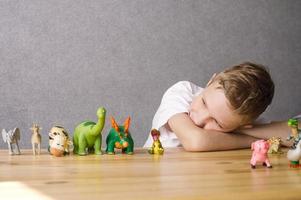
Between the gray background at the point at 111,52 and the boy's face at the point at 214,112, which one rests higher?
the gray background at the point at 111,52

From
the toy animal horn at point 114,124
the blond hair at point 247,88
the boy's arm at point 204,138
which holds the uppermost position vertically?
the blond hair at point 247,88

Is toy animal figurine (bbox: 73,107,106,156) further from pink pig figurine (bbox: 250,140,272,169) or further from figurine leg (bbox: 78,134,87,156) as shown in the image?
pink pig figurine (bbox: 250,140,272,169)

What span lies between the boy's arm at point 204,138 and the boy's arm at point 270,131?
0.9 inches

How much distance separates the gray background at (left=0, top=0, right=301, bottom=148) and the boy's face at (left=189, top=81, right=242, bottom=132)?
3.59ft

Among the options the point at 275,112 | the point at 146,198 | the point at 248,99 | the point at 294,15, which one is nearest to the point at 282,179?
the point at 146,198

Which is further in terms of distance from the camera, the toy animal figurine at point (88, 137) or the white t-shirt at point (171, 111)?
the white t-shirt at point (171, 111)

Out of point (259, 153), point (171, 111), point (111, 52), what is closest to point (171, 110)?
point (171, 111)

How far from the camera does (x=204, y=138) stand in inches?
51.8

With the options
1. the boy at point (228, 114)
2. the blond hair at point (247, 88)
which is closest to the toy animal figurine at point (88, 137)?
the boy at point (228, 114)

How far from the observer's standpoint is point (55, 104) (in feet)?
7.88

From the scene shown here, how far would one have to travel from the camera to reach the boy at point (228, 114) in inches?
52.2

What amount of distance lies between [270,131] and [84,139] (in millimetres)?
604

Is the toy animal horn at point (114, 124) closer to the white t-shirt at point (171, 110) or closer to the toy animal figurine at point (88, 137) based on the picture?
the toy animal figurine at point (88, 137)

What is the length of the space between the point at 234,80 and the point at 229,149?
0.19 meters
